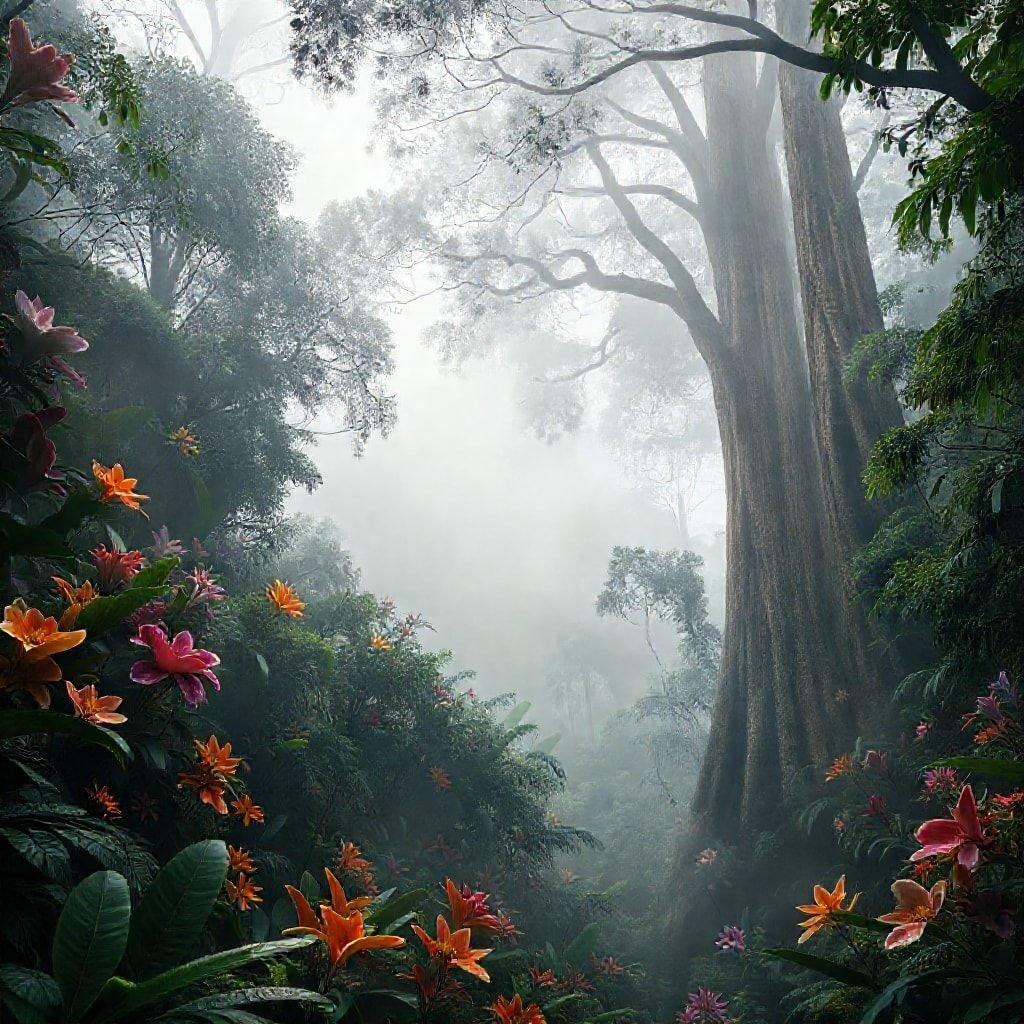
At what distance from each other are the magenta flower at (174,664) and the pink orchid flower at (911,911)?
1817 millimetres

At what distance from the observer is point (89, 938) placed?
1354 millimetres

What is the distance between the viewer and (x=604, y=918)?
20.4 feet

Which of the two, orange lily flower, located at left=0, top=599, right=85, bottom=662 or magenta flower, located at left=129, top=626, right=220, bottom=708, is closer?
orange lily flower, located at left=0, top=599, right=85, bottom=662

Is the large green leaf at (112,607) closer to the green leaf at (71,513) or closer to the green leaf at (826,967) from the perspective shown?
the green leaf at (71,513)

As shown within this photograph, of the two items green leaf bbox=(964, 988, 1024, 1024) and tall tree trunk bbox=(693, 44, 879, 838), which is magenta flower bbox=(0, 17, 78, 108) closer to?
green leaf bbox=(964, 988, 1024, 1024)

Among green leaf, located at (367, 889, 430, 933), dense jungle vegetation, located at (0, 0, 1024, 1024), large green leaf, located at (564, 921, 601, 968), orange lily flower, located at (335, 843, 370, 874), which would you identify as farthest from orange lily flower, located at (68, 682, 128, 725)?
large green leaf, located at (564, 921, 601, 968)

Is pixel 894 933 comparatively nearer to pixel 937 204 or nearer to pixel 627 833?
pixel 937 204

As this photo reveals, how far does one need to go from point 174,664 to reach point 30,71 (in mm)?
1910

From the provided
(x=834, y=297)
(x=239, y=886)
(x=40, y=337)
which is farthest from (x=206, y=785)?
(x=834, y=297)

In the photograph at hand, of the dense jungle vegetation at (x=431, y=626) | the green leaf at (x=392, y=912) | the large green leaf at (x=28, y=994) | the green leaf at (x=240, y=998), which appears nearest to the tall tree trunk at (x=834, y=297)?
the dense jungle vegetation at (x=431, y=626)

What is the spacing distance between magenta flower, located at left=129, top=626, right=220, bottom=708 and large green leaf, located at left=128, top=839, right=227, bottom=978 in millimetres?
411

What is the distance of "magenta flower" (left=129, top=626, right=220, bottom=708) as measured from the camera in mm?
1854

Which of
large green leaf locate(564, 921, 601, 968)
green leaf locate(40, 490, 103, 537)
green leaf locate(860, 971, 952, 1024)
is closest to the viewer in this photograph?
green leaf locate(860, 971, 952, 1024)

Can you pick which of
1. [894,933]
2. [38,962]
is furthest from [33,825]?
[894,933]
